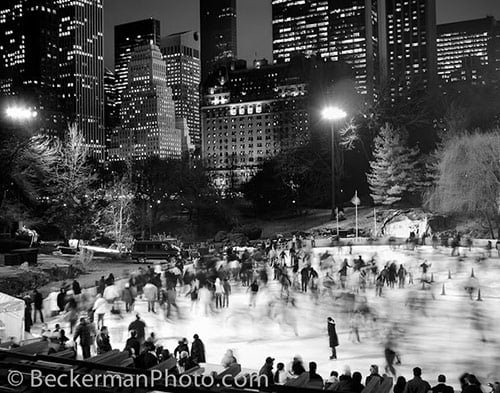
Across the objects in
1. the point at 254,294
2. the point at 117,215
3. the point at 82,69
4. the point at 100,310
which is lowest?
the point at 254,294

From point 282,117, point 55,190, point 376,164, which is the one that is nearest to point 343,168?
point 376,164

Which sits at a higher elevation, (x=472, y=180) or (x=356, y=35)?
(x=356, y=35)

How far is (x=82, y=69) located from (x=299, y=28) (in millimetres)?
68028

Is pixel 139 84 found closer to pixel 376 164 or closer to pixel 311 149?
pixel 311 149

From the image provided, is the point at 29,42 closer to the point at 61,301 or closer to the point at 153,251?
the point at 153,251

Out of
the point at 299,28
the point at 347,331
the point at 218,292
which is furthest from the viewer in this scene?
the point at 299,28

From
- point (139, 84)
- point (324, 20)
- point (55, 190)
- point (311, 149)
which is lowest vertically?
point (55, 190)

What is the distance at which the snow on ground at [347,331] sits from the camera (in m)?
12.3

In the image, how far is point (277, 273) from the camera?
21.7 meters

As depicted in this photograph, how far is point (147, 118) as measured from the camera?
561 feet

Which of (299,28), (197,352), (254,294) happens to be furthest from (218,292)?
(299,28)

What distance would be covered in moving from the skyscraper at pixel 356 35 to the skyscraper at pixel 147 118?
174 ft

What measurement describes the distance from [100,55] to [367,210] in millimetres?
144069

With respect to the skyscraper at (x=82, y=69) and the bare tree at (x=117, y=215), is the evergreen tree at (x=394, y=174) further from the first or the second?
the skyscraper at (x=82, y=69)
